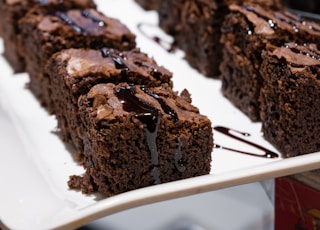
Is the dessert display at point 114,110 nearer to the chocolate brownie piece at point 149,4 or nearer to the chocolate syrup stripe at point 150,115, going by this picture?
the chocolate syrup stripe at point 150,115

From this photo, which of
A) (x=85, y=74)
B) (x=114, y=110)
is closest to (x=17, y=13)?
(x=85, y=74)

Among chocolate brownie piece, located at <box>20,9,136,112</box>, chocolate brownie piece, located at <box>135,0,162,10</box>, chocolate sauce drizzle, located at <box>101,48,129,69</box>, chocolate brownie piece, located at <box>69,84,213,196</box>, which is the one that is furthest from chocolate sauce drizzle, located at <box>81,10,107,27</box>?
chocolate brownie piece, located at <box>135,0,162,10</box>

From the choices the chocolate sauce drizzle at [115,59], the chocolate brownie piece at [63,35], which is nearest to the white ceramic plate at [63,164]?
the chocolate brownie piece at [63,35]

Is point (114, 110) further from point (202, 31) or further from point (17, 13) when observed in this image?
point (17, 13)

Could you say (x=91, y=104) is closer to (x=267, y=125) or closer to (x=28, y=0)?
(x=267, y=125)

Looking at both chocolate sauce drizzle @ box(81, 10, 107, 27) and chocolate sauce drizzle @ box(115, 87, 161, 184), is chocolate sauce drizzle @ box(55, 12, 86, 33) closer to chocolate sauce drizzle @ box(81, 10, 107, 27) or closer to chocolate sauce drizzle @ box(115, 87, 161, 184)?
chocolate sauce drizzle @ box(81, 10, 107, 27)
